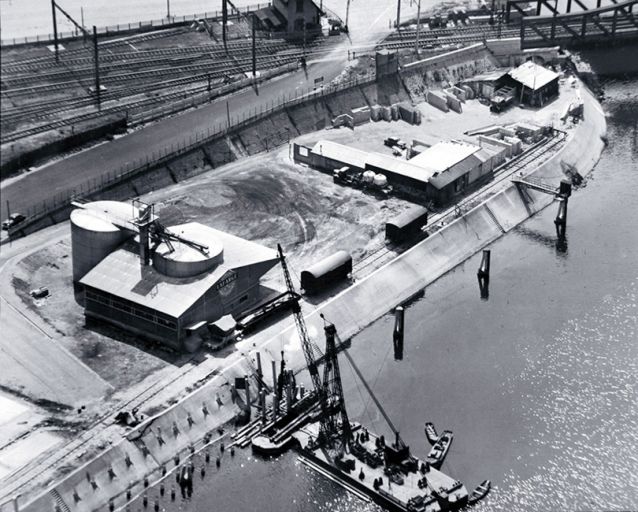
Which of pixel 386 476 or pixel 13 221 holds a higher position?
pixel 13 221

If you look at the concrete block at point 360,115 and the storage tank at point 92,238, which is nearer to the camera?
the storage tank at point 92,238

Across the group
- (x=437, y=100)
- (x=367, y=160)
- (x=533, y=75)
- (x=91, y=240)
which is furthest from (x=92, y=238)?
(x=533, y=75)

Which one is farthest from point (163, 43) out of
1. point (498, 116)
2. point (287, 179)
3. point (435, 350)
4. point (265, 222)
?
point (435, 350)

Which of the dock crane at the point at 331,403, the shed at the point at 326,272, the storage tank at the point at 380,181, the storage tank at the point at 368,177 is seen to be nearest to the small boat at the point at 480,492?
the dock crane at the point at 331,403

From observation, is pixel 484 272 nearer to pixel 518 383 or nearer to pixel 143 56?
pixel 518 383

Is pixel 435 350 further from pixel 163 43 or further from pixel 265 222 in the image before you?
pixel 163 43

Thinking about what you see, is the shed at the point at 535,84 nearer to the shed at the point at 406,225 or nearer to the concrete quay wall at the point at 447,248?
the concrete quay wall at the point at 447,248

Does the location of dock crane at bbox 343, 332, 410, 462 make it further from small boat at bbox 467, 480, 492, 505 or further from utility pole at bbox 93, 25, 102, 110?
utility pole at bbox 93, 25, 102, 110
